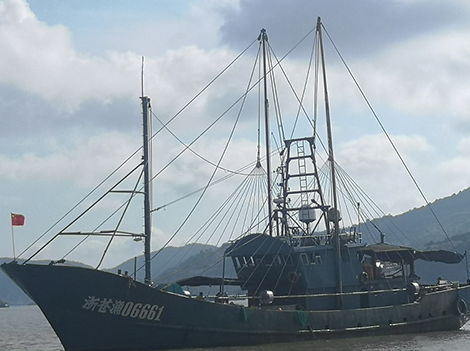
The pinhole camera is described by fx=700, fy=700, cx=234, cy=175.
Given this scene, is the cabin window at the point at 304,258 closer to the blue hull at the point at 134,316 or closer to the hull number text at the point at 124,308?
the blue hull at the point at 134,316

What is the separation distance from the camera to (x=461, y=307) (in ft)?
142

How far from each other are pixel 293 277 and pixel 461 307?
13.0 m

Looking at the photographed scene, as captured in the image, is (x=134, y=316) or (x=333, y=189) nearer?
(x=134, y=316)

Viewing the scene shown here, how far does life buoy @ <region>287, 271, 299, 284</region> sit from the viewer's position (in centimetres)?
3678

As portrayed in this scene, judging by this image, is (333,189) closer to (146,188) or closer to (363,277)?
(363,277)

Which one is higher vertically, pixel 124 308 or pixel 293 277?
pixel 293 277

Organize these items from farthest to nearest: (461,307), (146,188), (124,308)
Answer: (461,307) < (146,188) < (124,308)

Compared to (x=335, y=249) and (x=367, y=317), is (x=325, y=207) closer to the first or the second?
(x=335, y=249)

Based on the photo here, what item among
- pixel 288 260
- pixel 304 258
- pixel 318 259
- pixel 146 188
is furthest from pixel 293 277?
pixel 146 188

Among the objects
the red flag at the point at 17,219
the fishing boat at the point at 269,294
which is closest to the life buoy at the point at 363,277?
the fishing boat at the point at 269,294

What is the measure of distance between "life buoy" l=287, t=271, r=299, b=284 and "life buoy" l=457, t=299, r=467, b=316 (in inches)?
486

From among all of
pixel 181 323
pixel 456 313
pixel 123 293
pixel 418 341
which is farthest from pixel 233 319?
pixel 456 313

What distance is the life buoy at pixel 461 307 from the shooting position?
42.9m

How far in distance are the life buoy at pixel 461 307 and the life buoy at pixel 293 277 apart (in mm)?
12334
